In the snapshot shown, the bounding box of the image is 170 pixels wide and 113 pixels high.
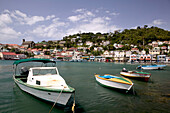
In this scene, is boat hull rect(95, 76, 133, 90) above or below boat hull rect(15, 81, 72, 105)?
below

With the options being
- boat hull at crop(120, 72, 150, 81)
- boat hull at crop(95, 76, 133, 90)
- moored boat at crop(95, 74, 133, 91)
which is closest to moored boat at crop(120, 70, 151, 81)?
boat hull at crop(120, 72, 150, 81)

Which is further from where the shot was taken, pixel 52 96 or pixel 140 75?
pixel 140 75

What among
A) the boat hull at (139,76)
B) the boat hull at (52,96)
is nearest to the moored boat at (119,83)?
the boat hull at (52,96)

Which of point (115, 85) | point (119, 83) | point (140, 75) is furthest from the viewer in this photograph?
point (140, 75)

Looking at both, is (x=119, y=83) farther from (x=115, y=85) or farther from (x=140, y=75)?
(x=140, y=75)

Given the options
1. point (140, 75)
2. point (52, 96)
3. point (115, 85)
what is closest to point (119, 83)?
point (115, 85)

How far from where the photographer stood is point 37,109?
9.07m

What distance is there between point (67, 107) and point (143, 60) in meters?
118

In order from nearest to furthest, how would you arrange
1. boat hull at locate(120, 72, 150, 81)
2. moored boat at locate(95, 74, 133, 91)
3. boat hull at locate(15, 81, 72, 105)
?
boat hull at locate(15, 81, 72, 105)
moored boat at locate(95, 74, 133, 91)
boat hull at locate(120, 72, 150, 81)

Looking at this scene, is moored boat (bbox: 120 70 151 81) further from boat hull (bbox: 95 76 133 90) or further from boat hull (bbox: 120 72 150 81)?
boat hull (bbox: 95 76 133 90)

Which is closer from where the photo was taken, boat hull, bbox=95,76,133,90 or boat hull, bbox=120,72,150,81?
boat hull, bbox=95,76,133,90

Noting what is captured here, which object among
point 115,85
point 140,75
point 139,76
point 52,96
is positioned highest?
point 52,96

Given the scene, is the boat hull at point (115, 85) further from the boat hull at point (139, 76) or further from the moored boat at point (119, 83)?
the boat hull at point (139, 76)

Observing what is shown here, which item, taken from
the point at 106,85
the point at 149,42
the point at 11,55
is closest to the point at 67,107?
the point at 106,85
